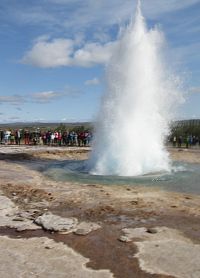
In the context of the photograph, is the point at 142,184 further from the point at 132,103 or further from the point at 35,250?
the point at 35,250

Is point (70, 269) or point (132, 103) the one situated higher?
point (132, 103)

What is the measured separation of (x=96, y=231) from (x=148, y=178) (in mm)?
7300

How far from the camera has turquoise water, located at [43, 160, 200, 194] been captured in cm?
1369

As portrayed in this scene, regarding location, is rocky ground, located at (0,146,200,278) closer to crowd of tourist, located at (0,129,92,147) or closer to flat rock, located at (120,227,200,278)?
flat rock, located at (120,227,200,278)

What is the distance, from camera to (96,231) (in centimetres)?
817

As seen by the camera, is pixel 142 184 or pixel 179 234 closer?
pixel 179 234

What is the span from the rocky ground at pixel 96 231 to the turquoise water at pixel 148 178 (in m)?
0.94

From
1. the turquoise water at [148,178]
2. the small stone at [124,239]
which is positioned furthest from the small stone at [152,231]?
the turquoise water at [148,178]

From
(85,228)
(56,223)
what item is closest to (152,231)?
(85,228)

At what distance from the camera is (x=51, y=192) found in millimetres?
11906

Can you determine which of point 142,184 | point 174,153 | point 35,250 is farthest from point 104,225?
point 174,153

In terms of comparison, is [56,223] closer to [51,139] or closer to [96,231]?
[96,231]

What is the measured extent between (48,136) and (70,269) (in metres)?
25.6

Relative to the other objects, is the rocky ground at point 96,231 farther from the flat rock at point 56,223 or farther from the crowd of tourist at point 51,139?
the crowd of tourist at point 51,139
